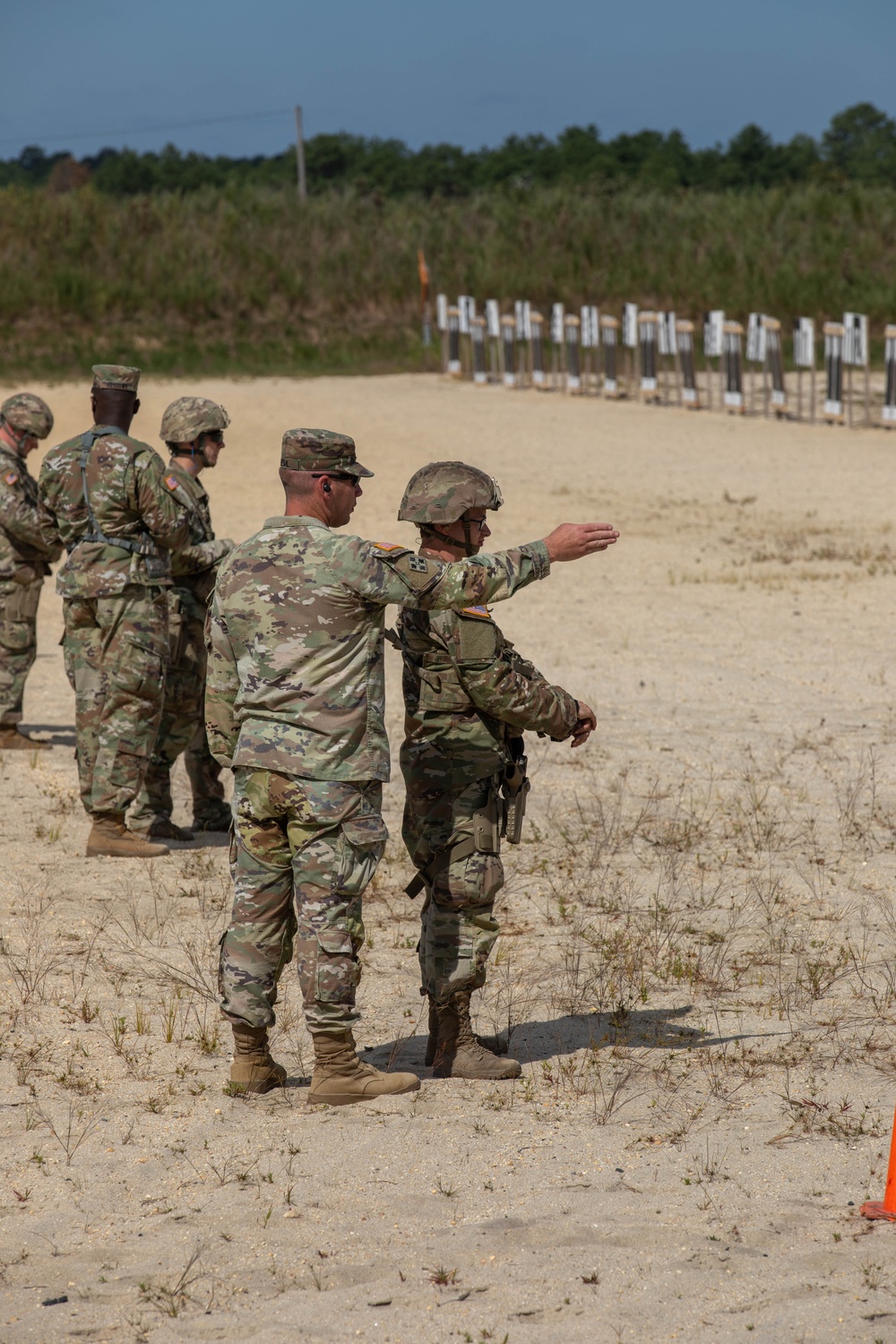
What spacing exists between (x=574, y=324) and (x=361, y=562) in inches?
901

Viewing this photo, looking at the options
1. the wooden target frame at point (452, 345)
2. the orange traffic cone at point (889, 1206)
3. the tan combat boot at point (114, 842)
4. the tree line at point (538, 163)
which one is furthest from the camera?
the tree line at point (538, 163)

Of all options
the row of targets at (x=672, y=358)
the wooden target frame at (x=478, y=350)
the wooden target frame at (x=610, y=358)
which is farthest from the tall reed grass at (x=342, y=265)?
the wooden target frame at (x=610, y=358)

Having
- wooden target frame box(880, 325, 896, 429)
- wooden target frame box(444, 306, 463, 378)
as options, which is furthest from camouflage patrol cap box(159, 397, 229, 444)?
wooden target frame box(444, 306, 463, 378)

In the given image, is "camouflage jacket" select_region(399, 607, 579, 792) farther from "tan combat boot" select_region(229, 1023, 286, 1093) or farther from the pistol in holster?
"tan combat boot" select_region(229, 1023, 286, 1093)

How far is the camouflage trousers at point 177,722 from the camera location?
7.37 m

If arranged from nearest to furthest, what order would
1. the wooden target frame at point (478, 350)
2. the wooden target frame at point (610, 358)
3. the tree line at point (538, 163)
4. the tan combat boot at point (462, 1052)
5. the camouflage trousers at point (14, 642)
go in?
1. the tan combat boot at point (462, 1052)
2. the camouflage trousers at point (14, 642)
3. the wooden target frame at point (610, 358)
4. the wooden target frame at point (478, 350)
5. the tree line at point (538, 163)


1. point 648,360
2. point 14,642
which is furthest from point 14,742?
point 648,360

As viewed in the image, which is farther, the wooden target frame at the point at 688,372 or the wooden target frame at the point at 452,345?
the wooden target frame at the point at 452,345

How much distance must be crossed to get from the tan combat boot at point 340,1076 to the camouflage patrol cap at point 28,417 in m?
5.32

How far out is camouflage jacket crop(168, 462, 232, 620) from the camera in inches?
280

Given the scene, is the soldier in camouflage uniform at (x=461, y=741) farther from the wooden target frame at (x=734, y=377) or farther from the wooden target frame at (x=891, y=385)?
the wooden target frame at (x=734, y=377)

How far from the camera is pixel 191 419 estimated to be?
710cm

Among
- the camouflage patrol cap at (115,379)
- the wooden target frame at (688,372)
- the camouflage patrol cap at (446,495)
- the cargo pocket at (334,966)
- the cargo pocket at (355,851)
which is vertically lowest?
the cargo pocket at (334,966)

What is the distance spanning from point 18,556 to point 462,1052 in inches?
216
